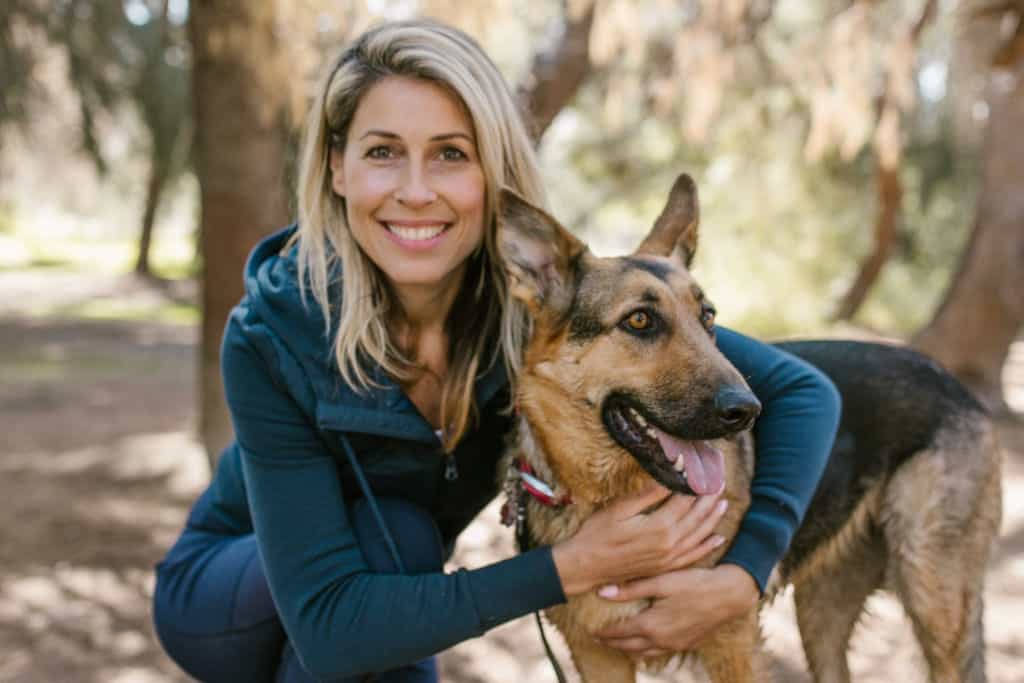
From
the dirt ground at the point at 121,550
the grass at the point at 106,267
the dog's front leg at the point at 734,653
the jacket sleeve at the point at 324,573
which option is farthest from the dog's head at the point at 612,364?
the grass at the point at 106,267

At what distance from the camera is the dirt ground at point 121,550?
3965 mm

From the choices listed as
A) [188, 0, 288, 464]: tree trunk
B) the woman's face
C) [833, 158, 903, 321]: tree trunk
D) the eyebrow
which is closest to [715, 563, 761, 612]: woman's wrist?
the woman's face

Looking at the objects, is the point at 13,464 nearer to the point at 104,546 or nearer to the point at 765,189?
the point at 104,546

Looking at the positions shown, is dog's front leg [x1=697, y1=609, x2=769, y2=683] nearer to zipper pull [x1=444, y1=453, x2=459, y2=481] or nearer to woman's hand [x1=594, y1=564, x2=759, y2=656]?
woman's hand [x1=594, y1=564, x2=759, y2=656]

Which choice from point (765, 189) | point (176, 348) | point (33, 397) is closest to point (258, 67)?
point (33, 397)

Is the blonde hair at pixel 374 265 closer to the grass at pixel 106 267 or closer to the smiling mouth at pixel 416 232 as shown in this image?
the smiling mouth at pixel 416 232

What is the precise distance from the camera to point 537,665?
404 centimetres

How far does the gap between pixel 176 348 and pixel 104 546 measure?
9155 millimetres

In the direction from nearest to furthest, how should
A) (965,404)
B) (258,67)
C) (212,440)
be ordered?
1. (965,404)
2. (258,67)
3. (212,440)

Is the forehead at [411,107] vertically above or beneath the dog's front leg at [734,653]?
above

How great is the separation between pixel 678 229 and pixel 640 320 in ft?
1.85

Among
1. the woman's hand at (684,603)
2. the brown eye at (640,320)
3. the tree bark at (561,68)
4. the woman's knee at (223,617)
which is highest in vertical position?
the tree bark at (561,68)

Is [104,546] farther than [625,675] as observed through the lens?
Yes

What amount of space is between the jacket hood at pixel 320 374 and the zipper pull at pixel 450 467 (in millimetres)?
123
